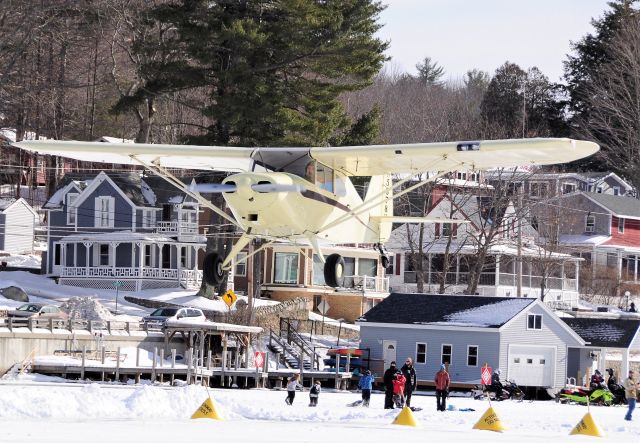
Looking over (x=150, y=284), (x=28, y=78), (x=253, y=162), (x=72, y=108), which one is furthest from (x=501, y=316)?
(x=72, y=108)

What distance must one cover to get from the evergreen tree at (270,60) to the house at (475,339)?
8.19 m

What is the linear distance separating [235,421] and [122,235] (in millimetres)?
39500

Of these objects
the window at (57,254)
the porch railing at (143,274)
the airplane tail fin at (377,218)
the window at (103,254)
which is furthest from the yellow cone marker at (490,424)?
the window at (57,254)

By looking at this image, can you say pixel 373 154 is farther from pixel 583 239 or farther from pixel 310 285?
pixel 583 239

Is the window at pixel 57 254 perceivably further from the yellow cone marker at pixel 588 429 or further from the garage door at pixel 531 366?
the yellow cone marker at pixel 588 429

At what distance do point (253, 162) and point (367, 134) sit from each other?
29645 millimetres

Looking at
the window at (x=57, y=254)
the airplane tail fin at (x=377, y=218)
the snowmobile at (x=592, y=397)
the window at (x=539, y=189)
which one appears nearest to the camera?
the airplane tail fin at (x=377, y=218)

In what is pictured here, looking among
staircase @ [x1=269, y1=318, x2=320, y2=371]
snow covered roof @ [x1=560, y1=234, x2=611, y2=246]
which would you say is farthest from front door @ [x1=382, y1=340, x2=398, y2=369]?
snow covered roof @ [x1=560, y1=234, x2=611, y2=246]

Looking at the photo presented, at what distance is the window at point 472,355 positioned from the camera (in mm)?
50469

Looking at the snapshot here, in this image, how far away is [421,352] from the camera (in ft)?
169

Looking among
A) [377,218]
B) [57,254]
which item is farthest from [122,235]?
[377,218]

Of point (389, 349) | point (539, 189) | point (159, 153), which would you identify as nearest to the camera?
point (159, 153)

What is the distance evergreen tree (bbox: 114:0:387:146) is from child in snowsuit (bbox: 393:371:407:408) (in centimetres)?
1994

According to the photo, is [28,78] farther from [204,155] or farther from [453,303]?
[204,155]
